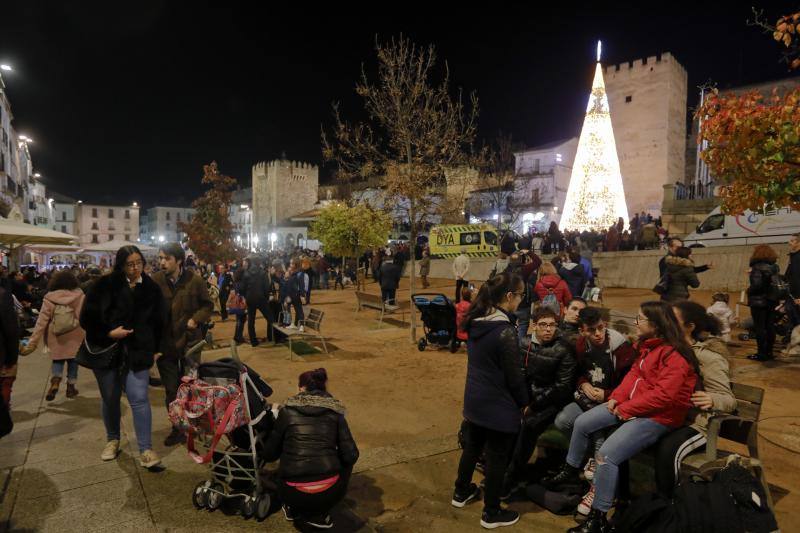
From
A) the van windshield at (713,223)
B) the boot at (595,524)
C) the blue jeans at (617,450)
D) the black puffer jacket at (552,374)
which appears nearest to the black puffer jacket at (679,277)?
the black puffer jacket at (552,374)

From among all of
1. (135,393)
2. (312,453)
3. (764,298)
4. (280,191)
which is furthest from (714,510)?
(280,191)

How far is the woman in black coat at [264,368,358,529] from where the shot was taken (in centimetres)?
313

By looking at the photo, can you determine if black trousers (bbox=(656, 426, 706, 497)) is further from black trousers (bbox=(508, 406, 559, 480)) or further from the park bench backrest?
the park bench backrest

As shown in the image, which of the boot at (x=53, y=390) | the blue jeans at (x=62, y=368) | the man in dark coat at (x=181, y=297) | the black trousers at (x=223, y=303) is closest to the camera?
the man in dark coat at (x=181, y=297)

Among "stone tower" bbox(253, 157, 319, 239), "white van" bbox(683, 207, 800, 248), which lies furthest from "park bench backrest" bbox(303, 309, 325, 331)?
"stone tower" bbox(253, 157, 319, 239)

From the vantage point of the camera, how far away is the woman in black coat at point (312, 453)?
10.3ft

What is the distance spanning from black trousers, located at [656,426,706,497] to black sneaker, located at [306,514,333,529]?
2271mm

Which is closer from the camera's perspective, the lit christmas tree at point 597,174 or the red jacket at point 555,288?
the red jacket at point 555,288

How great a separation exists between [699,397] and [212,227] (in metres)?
31.0

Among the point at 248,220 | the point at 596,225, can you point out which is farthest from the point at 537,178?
the point at 248,220

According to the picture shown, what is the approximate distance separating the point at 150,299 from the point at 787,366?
887 cm

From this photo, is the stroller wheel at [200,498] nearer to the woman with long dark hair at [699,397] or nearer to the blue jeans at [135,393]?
the blue jeans at [135,393]

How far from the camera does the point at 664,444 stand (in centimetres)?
332

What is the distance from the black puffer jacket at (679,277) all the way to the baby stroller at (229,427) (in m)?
6.63
